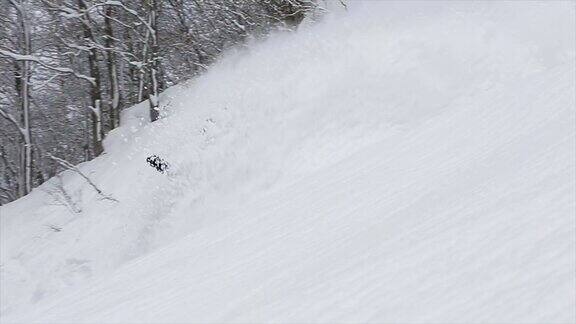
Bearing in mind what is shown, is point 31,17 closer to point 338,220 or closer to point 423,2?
point 423,2

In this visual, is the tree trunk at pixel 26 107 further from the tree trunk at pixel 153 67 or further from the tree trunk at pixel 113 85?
the tree trunk at pixel 153 67

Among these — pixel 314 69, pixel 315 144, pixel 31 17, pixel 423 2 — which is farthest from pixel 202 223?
pixel 31 17

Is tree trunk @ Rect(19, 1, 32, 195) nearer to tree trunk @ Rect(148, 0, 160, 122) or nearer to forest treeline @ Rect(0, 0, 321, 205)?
forest treeline @ Rect(0, 0, 321, 205)

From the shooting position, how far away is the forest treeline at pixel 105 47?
12.5 metres

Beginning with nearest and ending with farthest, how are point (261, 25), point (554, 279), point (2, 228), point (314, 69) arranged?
point (554, 279), point (314, 69), point (2, 228), point (261, 25)

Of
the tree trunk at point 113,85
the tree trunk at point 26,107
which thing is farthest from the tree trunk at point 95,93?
the tree trunk at point 26,107

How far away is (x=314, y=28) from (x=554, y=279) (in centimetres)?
771

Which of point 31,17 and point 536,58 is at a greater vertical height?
point 536,58

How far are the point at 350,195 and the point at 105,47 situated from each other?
939 centimetres

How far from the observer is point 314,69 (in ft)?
28.3

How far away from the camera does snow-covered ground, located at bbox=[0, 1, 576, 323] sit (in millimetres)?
3877

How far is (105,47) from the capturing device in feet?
44.1

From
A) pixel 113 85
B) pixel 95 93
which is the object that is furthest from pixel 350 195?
pixel 113 85

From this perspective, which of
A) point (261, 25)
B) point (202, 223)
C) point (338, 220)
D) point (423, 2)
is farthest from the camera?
point (261, 25)
